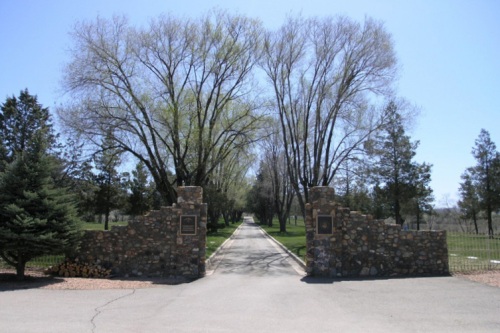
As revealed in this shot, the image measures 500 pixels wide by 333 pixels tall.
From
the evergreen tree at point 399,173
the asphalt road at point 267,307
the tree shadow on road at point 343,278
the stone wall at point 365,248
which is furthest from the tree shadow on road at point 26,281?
the evergreen tree at point 399,173

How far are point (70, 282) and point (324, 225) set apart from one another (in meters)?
8.47

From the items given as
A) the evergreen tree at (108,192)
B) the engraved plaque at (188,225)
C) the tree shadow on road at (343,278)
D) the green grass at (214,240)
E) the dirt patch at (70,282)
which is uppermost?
the evergreen tree at (108,192)

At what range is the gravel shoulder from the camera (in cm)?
1202

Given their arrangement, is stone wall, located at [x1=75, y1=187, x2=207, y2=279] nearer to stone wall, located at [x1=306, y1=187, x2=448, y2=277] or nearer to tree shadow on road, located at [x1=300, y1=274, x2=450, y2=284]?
tree shadow on road, located at [x1=300, y1=274, x2=450, y2=284]

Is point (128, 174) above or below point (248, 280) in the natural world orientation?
above

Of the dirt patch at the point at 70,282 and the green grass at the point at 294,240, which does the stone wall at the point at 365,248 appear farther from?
the dirt patch at the point at 70,282

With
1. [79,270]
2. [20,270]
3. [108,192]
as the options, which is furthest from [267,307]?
[108,192]

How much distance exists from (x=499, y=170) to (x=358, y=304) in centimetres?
4021

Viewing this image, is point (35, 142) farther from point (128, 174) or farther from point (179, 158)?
point (128, 174)

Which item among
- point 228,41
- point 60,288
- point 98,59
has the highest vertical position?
point 228,41

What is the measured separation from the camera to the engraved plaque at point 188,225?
1446 centimetres

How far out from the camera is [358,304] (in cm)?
952

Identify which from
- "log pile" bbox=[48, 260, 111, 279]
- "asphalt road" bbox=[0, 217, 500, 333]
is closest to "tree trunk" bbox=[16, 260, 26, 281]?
"log pile" bbox=[48, 260, 111, 279]

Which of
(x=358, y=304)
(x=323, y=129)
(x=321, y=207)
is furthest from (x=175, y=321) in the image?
(x=323, y=129)
